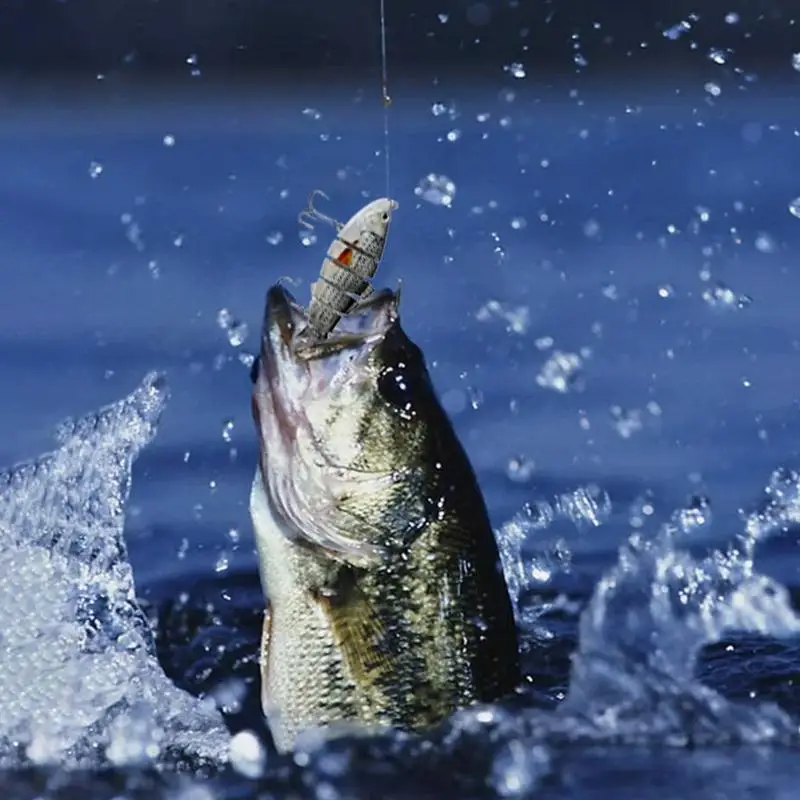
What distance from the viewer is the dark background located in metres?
13.3

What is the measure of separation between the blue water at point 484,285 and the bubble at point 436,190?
0.08 metres

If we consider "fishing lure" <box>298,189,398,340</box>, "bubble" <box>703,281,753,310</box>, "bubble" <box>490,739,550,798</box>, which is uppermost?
"bubble" <box>703,281,753,310</box>

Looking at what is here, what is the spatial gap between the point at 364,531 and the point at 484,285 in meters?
5.32

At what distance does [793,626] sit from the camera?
524 cm

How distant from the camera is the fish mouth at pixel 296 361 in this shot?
374 cm

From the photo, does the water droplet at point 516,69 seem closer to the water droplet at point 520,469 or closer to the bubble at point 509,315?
the bubble at point 509,315

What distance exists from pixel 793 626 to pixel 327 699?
6.02 ft

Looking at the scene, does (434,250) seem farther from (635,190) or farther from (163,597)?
(163,597)

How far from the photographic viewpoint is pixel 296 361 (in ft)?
12.3

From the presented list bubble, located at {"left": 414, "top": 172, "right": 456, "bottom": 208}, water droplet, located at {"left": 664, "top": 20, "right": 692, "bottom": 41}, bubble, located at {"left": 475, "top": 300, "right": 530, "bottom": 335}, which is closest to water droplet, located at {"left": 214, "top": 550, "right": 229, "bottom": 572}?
bubble, located at {"left": 475, "top": 300, "right": 530, "bottom": 335}

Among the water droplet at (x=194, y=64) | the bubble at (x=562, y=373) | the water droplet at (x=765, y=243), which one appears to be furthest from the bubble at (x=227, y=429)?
Result: the water droplet at (x=194, y=64)

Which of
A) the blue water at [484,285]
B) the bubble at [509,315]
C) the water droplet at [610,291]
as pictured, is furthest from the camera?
the water droplet at [610,291]

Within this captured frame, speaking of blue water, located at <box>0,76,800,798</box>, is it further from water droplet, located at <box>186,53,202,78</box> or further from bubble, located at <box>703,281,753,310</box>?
water droplet, located at <box>186,53,202,78</box>

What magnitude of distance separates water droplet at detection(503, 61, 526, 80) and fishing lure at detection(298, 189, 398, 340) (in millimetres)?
9675
